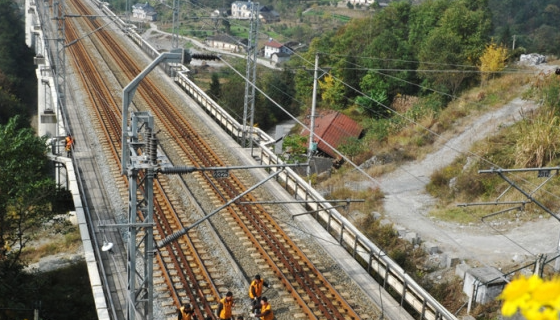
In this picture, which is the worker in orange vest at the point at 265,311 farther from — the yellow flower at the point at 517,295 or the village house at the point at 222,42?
the village house at the point at 222,42

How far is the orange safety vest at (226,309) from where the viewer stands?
50.1 ft

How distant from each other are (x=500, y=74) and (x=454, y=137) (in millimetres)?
10558

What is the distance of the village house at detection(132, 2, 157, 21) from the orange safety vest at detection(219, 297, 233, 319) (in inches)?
5303

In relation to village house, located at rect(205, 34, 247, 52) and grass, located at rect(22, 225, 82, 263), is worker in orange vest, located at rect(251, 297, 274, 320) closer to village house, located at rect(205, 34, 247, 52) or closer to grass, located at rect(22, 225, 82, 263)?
grass, located at rect(22, 225, 82, 263)

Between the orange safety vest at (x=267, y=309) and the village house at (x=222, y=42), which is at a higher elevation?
the orange safety vest at (x=267, y=309)

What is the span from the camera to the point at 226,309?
1534cm

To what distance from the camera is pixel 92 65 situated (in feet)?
151

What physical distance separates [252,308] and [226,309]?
1293 millimetres

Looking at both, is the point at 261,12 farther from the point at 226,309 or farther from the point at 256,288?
the point at 226,309

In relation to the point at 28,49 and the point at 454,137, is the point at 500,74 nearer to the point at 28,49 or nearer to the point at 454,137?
the point at 454,137

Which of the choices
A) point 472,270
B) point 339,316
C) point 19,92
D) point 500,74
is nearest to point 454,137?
point 500,74

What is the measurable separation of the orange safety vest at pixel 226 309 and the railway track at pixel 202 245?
1.52 meters

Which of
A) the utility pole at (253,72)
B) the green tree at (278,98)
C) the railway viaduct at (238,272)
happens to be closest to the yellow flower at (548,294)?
the railway viaduct at (238,272)

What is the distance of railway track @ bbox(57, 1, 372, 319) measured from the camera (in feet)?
57.4
